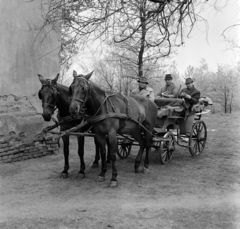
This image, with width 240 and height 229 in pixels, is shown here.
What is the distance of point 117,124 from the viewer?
5281 mm

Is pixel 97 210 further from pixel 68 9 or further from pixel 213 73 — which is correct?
pixel 213 73

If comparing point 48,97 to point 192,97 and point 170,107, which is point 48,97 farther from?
point 192,97

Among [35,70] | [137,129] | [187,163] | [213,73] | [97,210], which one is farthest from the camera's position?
[213,73]

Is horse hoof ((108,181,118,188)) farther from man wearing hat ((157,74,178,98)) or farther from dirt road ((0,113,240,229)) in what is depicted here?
man wearing hat ((157,74,178,98))

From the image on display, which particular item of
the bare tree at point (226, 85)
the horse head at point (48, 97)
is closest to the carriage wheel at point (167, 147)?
the horse head at point (48, 97)

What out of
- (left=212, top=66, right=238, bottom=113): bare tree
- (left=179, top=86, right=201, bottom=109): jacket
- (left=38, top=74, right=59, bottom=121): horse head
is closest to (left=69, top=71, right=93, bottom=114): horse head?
(left=38, top=74, right=59, bottom=121): horse head

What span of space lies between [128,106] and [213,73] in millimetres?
32918

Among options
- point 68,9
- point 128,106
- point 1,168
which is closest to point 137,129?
point 128,106

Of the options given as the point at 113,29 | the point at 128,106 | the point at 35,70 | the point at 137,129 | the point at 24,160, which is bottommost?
the point at 24,160

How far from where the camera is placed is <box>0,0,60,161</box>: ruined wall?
6976 millimetres

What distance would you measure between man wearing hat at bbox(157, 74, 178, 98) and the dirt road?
174cm

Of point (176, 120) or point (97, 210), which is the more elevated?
point (176, 120)

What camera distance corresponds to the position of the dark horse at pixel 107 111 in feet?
15.7

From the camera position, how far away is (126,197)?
465cm
